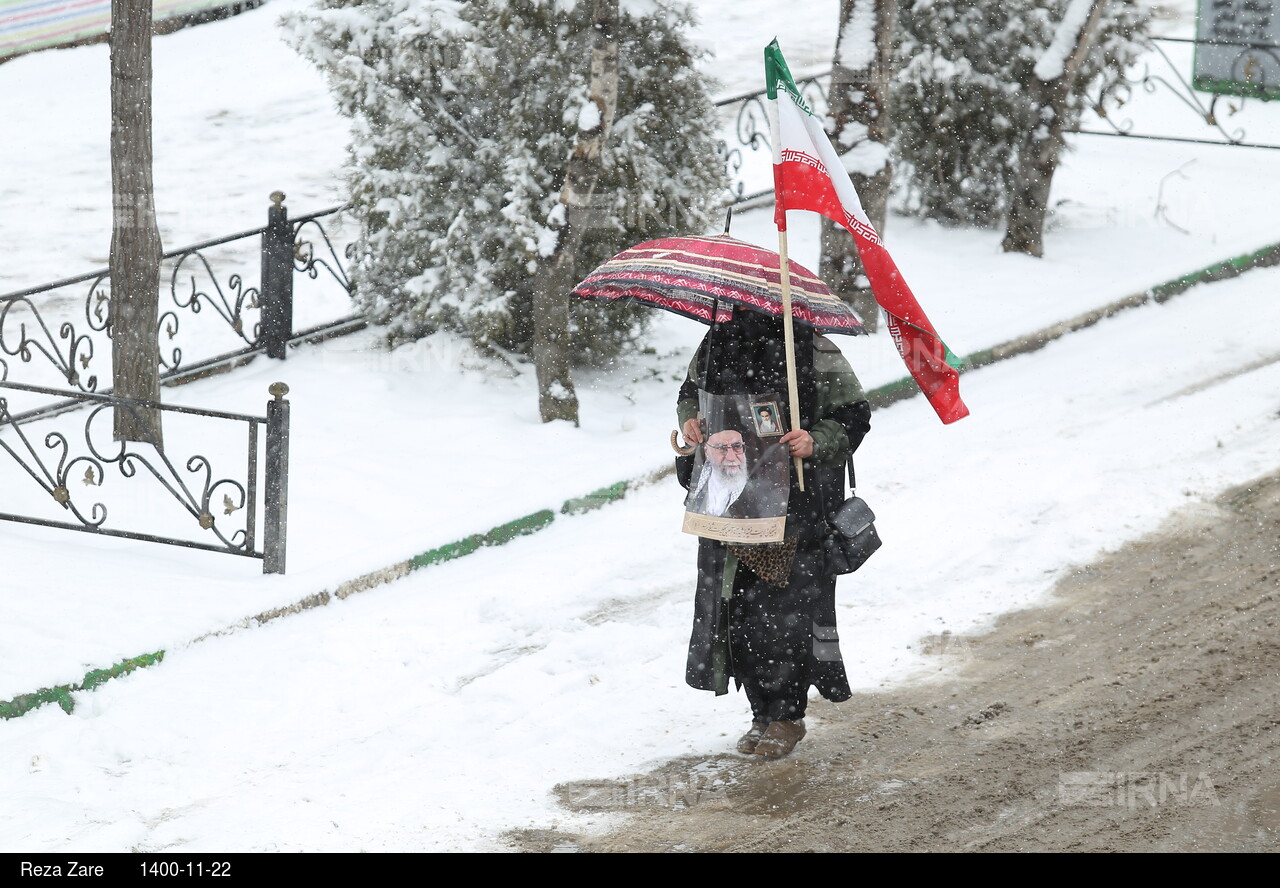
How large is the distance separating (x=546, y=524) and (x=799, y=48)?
14988mm

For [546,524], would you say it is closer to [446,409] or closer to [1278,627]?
[446,409]

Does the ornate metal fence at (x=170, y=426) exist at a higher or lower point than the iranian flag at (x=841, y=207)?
lower

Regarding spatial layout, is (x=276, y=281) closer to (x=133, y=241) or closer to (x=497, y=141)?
(x=133, y=241)

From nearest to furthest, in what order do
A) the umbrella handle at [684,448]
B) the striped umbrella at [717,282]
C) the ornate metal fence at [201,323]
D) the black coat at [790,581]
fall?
the striped umbrella at [717,282] < the black coat at [790,581] < the umbrella handle at [684,448] < the ornate metal fence at [201,323]

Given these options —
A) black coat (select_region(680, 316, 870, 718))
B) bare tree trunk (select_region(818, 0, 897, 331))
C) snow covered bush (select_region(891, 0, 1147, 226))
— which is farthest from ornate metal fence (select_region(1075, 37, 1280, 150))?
black coat (select_region(680, 316, 870, 718))

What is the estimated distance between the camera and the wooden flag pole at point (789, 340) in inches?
193

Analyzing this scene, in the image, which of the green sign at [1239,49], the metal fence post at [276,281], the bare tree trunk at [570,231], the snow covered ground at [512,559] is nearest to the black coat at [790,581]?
the snow covered ground at [512,559]

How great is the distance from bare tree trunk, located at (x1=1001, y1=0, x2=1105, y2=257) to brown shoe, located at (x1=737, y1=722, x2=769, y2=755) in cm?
824

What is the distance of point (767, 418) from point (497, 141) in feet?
16.5

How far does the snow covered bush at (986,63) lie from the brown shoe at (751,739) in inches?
325

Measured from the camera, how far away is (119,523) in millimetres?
7656

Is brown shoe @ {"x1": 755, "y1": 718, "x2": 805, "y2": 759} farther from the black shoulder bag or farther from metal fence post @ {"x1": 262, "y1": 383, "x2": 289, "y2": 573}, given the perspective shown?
metal fence post @ {"x1": 262, "y1": 383, "x2": 289, "y2": 573}

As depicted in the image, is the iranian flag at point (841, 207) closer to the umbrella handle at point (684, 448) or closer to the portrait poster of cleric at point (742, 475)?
the portrait poster of cleric at point (742, 475)
